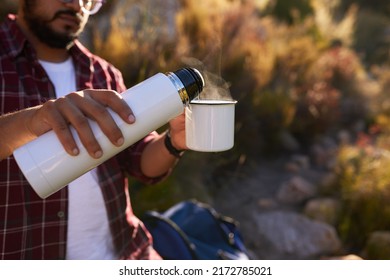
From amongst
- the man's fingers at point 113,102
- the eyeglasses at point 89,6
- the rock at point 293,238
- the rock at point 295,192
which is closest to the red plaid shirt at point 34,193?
the eyeglasses at point 89,6

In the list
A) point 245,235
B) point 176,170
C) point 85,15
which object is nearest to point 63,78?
point 85,15

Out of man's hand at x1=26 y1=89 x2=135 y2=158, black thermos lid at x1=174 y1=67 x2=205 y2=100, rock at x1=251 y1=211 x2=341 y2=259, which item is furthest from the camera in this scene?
rock at x1=251 y1=211 x2=341 y2=259

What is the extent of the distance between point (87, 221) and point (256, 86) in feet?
10.7

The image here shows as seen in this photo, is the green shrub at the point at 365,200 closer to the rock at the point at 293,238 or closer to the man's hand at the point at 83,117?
the rock at the point at 293,238

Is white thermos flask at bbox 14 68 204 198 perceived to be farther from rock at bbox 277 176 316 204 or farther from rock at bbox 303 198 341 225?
rock at bbox 277 176 316 204

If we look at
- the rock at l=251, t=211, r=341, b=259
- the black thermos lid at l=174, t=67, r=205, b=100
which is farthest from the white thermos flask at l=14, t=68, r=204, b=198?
the rock at l=251, t=211, r=341, b=259

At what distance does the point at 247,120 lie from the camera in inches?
163

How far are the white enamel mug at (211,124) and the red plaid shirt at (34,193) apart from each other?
0.51 m

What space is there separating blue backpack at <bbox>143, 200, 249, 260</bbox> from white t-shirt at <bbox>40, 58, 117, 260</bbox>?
1.30 ft

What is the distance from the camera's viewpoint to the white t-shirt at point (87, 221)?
4.76 ft

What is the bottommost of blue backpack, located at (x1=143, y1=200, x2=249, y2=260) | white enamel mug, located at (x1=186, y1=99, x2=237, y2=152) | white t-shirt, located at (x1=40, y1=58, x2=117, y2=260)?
blue backpack, located at (x1=143, y1=200, x2=249, y2=260)

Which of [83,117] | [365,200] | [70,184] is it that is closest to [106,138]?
[83,117]

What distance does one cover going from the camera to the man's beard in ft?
→ 5.21

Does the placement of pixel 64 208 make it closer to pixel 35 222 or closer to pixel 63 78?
pixel 35 222
